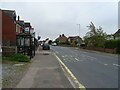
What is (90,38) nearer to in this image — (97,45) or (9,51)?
(97,45)

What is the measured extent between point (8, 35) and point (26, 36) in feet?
86.1

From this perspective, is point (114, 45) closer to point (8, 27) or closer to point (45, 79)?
point (8, 27)

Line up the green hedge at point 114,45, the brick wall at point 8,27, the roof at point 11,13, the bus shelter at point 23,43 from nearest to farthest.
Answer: the bus shelter at point 23,43, the green hedge at point 114,45, the brick wall at point 8,27, the roof at point 11,13

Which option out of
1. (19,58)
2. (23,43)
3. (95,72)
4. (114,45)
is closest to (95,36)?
(114,45)

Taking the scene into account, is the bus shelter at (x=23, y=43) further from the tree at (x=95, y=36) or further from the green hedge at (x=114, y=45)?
the tree at (x=95, y=36)

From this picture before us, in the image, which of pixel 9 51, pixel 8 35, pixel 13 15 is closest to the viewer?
pixel 9 51

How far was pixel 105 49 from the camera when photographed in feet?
193

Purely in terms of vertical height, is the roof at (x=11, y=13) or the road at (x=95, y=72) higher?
the roof at (x=11, y=13)

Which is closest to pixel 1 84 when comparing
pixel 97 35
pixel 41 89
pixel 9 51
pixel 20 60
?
pixel 41 89

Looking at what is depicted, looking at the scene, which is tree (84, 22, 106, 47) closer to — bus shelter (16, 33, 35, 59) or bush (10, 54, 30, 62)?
bus shelter (16, 33, 35, 59)

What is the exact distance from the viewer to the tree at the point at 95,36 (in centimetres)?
6955

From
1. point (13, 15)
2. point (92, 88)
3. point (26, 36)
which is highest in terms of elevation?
point (13, 15)

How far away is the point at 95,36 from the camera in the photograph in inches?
2852

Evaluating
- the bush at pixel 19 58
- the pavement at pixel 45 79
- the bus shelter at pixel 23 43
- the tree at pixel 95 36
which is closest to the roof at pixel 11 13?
the tree at pixel 95 36
